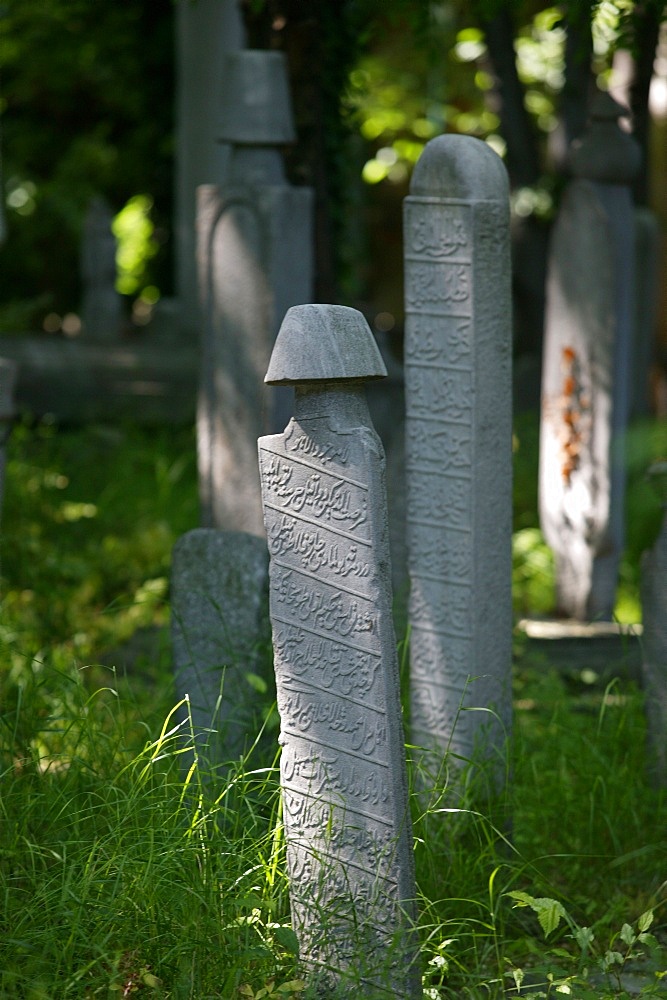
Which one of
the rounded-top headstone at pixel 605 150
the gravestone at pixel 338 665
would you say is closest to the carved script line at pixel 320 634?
the gravestone at pixel 338 665

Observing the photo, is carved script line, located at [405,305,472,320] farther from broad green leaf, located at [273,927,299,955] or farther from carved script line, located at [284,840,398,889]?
broad green leaf, located at [273,927,299,955]

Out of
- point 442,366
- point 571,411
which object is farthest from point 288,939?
point 571,411

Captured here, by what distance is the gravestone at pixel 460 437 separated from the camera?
3424mm

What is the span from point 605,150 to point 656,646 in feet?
9.08

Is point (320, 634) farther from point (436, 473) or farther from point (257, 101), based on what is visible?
point (257, 101)

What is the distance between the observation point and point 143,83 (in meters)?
11.1

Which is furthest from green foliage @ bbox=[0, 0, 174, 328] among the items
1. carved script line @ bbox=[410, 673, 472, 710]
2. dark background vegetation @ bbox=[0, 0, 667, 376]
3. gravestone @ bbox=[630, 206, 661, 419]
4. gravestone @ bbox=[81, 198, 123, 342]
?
carved script line @ bbox=[410, 673, 472, 710]

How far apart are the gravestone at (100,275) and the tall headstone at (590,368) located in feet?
17.7

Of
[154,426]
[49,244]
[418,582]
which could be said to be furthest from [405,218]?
[49,244]

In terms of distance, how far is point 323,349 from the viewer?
2.55m

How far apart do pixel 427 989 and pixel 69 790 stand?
1014 millimetres

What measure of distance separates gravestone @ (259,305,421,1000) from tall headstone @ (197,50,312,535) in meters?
2.63

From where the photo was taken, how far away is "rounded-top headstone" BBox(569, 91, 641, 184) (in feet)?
18.4

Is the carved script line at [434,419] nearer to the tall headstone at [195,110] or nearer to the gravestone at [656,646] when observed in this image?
the gravestone at [656,646]
